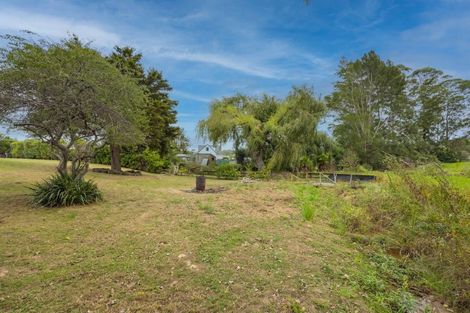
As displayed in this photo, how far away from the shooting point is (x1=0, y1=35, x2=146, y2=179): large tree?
18.7 ft

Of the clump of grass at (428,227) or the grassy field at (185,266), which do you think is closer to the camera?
the grassy field at (185,266)

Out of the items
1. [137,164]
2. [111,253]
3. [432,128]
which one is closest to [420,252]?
[111,253]

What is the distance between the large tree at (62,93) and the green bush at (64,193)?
0.34 m

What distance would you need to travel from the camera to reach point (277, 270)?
3.11 metres

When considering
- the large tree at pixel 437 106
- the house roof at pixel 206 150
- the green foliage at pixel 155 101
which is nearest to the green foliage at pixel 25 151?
the green foliage at pixel 155 101

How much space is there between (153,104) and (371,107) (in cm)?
2477

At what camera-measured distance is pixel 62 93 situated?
6008 mm

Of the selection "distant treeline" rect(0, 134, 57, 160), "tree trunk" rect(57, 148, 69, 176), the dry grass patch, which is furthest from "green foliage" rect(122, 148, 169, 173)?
the dry grass patch

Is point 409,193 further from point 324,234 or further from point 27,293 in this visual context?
point 27,293

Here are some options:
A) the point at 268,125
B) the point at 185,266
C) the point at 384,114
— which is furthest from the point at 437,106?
the point at 185,266

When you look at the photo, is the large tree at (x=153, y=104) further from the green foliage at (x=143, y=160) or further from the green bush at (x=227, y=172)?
the green bush at (x=227, y=172)

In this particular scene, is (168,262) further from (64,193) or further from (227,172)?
(227,172)

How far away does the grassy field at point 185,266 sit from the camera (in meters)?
2.45

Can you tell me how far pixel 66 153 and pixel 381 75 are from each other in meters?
30.4
